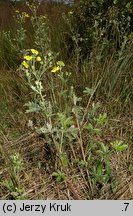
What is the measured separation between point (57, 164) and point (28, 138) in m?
0.40

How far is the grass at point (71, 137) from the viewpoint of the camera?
204 centimetres

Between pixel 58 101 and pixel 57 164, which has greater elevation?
pixel 58 101

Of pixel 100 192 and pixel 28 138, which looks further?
pixel 28 138

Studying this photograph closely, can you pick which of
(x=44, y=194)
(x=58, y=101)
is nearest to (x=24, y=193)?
(x=44, y=194)

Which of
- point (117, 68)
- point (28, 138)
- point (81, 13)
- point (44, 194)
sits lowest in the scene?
point (44, 194)

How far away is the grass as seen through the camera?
2037 millimetres

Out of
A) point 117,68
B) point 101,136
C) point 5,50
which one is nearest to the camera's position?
point 101,136

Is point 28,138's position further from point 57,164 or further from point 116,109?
point 116,109

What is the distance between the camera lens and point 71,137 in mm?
2109

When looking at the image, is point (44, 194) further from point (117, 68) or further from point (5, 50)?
point (5, 50)

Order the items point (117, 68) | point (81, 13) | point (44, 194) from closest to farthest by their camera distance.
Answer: point (44, 194) → point (117, 68) → point (81, 13)

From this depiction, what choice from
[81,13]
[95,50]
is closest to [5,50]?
[81,13]

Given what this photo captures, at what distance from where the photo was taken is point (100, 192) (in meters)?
2.02
